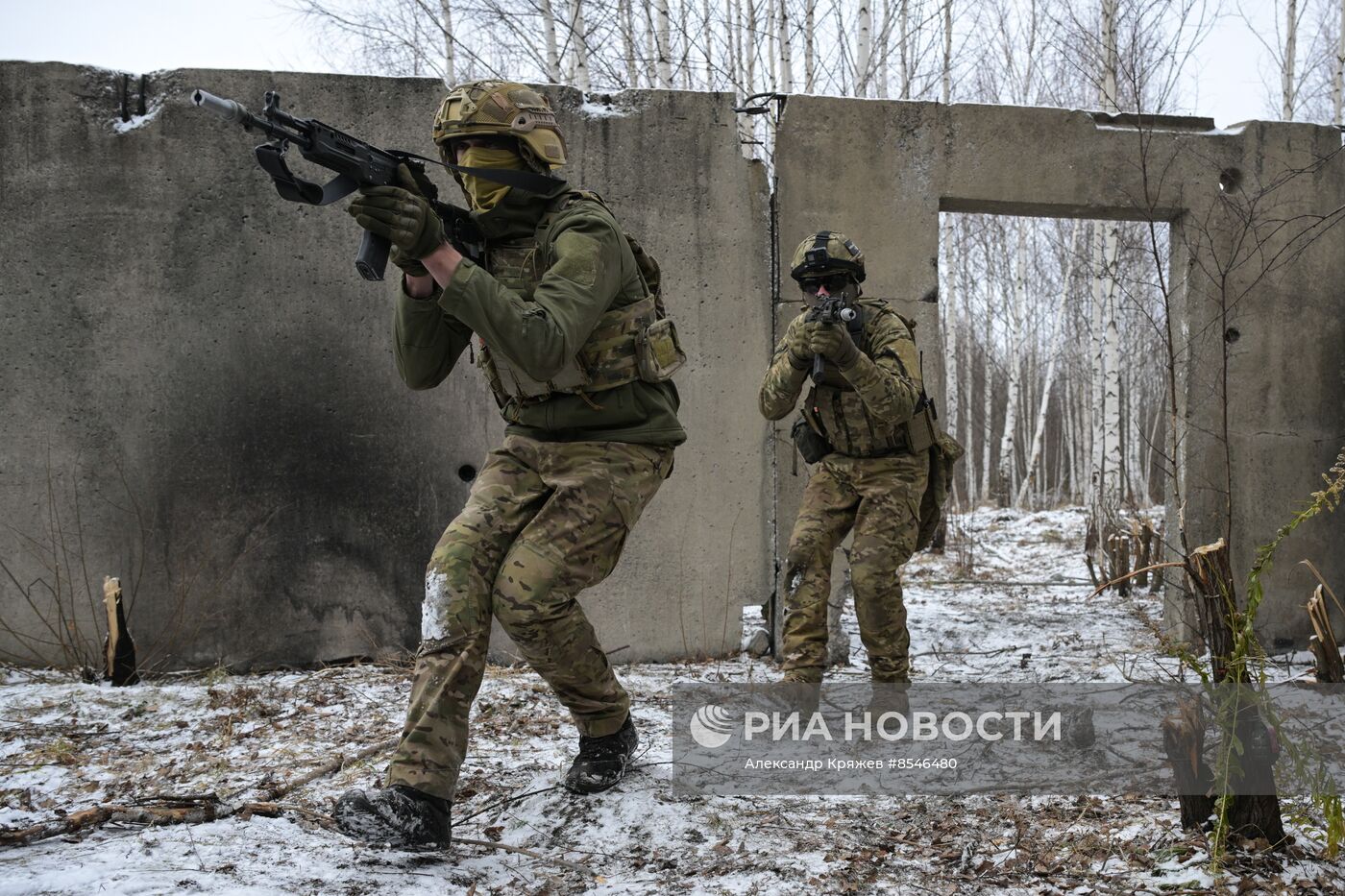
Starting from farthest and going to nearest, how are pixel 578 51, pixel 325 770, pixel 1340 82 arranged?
pixel 1340 82, pixel 578 51, pixel 325 770

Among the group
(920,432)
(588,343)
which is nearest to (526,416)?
(588,343)

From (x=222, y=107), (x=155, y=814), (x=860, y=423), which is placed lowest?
(x=155, y=814)

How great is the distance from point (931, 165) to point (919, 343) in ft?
2.87

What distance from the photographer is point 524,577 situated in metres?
2.42

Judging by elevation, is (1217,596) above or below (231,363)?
Result: below

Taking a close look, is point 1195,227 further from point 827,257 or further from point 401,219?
point 401,219

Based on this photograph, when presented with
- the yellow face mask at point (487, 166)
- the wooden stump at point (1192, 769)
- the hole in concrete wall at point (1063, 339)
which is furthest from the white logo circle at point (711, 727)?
the hole in concrete wall at point (1063, 339)

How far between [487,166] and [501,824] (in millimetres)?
1686

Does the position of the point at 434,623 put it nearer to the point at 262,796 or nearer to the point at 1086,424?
the point at 262,796

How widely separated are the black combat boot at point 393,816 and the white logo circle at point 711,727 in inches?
49.1

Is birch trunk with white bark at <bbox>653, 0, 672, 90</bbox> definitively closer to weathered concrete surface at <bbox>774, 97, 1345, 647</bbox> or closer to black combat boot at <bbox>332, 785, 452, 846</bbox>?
weathered concrete surface at <bbox>774, 97, 1345, 647</bbox>

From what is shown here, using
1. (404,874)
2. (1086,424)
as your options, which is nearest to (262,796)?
(404,874)

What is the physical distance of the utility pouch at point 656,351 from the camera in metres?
2.61

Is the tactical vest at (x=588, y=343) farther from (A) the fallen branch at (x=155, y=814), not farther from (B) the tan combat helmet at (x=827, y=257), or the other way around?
(A) the fallen branch at (x=155, y=814)
